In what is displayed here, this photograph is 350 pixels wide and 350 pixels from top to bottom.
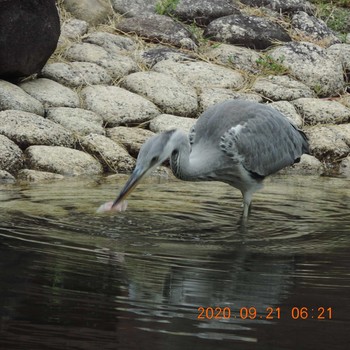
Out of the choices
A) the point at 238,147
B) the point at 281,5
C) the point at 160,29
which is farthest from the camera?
the point at 281,5

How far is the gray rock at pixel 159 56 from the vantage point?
12.2 metres

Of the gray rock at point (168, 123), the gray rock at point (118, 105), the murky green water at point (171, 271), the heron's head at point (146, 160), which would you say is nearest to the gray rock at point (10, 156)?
the murky green water at point (171, 271)

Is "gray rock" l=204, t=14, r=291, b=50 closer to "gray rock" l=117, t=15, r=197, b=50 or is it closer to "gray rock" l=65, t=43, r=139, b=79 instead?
"gray rock" l=117, t=15, r=197, b=50

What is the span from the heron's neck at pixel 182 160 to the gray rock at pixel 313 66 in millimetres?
6151

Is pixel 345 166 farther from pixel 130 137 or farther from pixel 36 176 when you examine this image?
pixel 36 176

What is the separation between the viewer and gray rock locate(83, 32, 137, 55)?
12367 millimetres

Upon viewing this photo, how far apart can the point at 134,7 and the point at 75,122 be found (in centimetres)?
399

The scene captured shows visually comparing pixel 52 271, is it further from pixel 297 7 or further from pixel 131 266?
pixel 297 7

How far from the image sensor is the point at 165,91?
1123 centimetres

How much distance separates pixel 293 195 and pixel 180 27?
16.4 ft

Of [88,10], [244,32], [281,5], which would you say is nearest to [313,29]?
[281,5]

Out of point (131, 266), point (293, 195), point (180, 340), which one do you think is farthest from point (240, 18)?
point (180, 340)

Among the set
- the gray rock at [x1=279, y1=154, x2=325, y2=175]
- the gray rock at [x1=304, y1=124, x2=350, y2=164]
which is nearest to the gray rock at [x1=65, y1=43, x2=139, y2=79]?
the gray rock at [x1=304, y1=124, x2=350, y2=164]
